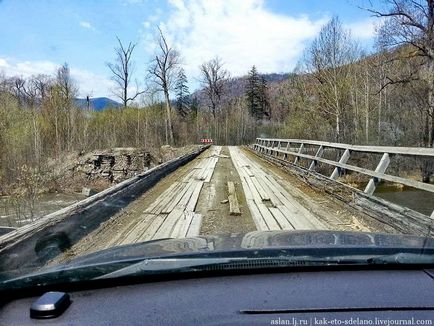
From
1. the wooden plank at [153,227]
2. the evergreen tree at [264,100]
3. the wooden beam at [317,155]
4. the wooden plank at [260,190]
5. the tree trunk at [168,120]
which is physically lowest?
the wooden plank at [260,190]

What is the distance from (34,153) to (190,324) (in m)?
19.0

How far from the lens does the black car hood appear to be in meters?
2.14

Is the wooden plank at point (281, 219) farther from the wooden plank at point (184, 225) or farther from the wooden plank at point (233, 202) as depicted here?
the wooden plank at point (184, 225)

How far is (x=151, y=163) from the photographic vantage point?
1077 inches

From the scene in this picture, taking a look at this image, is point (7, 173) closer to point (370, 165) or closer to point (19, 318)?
point (370, 165)

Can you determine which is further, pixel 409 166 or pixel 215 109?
pixel 215 109

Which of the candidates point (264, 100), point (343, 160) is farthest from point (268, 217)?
point (264, 100)

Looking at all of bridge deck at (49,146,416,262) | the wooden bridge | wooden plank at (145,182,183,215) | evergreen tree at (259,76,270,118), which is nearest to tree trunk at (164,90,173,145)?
wooden plank at (145,182,183,215)

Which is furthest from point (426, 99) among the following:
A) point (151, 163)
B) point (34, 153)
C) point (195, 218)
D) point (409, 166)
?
point (195, 218)

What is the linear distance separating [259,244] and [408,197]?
47.7 ft

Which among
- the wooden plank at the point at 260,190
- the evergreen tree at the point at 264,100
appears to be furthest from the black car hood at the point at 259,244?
the evergreen tree at the point at 264,100

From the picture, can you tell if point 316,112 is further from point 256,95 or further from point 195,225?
point 256,95

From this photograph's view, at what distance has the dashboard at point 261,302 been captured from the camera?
1500mm

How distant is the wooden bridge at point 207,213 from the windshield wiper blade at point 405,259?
8.59 feet
